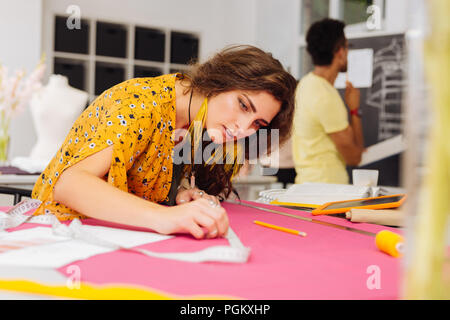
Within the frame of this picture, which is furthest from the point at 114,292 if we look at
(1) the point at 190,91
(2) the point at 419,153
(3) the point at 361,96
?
(3) the point at 361,96

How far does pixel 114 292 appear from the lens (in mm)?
450

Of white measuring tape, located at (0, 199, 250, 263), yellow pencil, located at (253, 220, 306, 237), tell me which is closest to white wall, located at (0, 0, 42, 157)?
white measuring tape, located at (0, 199, 250, 263)

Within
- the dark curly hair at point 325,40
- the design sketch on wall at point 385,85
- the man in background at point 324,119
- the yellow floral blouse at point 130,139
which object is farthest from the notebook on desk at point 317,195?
the design sketch on wall at point 385,85

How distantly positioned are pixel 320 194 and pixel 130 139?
643 millimetres

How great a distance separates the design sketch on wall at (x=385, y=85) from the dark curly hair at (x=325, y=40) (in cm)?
45

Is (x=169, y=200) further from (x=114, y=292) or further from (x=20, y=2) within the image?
(x=20, y=2)

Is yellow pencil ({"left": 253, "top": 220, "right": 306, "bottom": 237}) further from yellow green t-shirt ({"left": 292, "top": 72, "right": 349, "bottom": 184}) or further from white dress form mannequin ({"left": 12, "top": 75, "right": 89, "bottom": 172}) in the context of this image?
white dress form mannequin ({"left": 12, "top": 75, "right": 89, "bottom": 172})

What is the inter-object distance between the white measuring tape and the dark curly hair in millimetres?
1482

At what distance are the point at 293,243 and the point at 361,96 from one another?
6.64ft

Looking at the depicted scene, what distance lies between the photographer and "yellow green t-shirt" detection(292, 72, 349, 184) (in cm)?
200

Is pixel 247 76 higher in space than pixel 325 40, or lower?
lower

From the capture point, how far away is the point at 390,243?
2.27 ft

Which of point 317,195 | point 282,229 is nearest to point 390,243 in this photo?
point 282,229

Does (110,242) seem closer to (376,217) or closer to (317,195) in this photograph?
(376,217)
